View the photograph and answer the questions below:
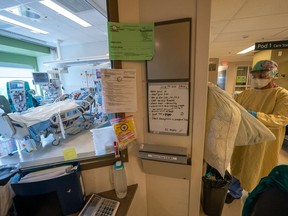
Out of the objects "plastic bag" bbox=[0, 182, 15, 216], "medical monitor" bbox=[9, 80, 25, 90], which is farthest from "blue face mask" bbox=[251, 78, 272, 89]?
"medical monitor" bbox=[9, 80, 25, 90]

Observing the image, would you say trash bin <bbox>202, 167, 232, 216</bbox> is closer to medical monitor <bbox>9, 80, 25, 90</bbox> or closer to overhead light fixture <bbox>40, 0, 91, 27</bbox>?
overhead light fixture <bbox>40, 0, 91, 27</bbox>

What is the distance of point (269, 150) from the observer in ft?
4.47

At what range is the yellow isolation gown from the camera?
1.22m

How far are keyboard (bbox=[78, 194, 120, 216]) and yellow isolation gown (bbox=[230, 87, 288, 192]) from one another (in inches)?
46.9

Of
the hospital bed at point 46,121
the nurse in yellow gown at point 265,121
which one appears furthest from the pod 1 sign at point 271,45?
the hospital bed at point 46,121

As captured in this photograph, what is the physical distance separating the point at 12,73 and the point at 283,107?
7.17m

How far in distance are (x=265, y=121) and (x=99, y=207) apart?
1.39m

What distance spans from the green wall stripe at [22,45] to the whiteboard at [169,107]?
578 centimetres

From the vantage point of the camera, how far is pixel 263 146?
1223 millimetres

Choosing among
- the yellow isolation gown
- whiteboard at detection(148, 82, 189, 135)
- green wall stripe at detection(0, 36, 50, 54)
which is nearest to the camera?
whiteboard at detection(148, 82, 189, 135)

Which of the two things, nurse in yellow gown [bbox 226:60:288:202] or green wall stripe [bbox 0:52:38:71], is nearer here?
nurse in yellow gown [bbox 226:60:288:202]

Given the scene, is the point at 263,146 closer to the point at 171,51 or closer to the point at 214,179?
the point at 214,179

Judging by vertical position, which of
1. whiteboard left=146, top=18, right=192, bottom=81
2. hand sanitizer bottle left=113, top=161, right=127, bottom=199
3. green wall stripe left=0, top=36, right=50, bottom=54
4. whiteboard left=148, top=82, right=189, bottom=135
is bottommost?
hand sanitizer bottle left=113, top=161, right=127, bottom=199

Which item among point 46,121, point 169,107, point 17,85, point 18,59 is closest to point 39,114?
point 46,121
